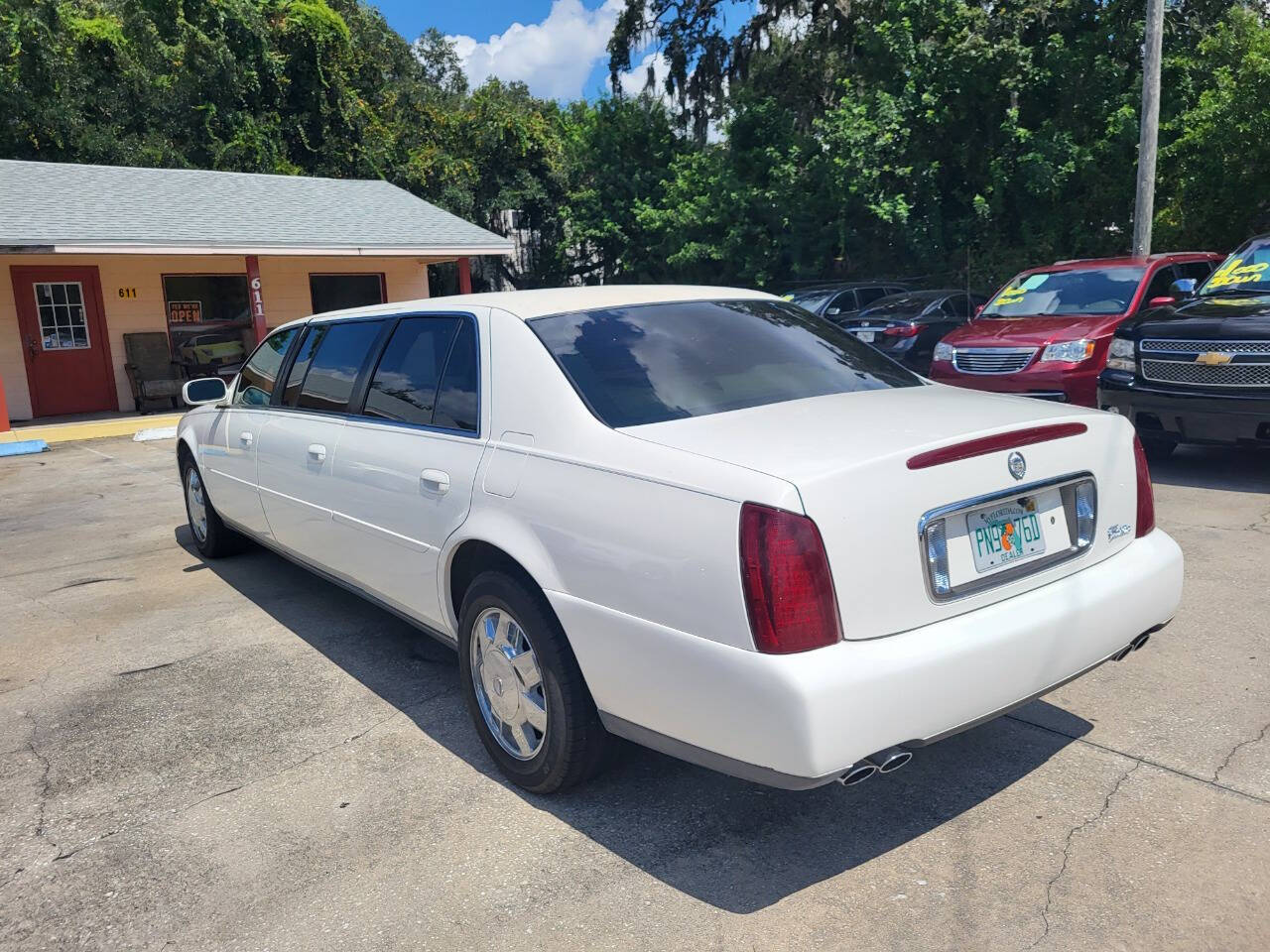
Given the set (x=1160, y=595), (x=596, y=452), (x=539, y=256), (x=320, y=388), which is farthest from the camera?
(x=539, y=256)

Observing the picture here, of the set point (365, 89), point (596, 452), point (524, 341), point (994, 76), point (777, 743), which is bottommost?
point (777, 743)

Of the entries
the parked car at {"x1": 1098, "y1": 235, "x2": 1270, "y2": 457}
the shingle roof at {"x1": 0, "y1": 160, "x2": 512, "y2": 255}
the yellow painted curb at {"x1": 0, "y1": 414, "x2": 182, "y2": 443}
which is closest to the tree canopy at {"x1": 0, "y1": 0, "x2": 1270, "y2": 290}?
the shingle roof at {"x1": 0, "y1": 160, "x2": 512, "y2": 255}

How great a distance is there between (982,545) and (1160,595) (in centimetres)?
89

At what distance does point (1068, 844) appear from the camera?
2850 millimetres

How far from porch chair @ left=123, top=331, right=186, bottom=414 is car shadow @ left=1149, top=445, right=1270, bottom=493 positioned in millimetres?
14541

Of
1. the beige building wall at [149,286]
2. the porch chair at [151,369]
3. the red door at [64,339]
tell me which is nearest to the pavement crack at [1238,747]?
the beige building wall at [149,286]

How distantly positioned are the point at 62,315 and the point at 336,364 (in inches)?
552

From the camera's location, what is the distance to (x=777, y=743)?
2.42 m

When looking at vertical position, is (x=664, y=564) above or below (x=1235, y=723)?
above

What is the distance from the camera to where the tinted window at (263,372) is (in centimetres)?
525

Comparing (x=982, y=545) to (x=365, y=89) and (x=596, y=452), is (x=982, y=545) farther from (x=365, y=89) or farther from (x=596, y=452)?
(x=365, y=89)

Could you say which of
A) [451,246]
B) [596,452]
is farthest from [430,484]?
[451,246]

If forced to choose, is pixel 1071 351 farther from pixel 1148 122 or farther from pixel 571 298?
pixel 571 298

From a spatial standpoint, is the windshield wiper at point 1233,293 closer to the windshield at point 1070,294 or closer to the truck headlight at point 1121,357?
the truck headlight at point 1121,357
